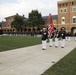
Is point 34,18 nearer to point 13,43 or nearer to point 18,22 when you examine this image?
point 18,22

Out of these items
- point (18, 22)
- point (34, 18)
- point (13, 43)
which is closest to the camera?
point (13, 43)

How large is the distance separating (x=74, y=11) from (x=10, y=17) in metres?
43.8

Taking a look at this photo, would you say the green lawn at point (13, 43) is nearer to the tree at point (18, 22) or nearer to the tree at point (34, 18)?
the tree at point (34, 18)

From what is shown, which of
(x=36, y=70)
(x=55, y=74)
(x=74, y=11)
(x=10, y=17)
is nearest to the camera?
(x=55, y=74)

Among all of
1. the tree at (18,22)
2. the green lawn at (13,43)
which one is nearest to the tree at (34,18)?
the tree at (18,22)

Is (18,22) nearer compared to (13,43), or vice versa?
(13,43)

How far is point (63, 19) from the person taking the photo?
278 feet

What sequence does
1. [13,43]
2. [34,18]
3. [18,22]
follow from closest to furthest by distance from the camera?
[13,43]
[34,18]
[18,22]

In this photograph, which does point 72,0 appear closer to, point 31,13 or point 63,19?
point 63,19

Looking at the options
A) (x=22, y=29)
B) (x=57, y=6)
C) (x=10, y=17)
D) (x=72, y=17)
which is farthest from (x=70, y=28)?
(x=10, y=17)

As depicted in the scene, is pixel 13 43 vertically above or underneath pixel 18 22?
underneath

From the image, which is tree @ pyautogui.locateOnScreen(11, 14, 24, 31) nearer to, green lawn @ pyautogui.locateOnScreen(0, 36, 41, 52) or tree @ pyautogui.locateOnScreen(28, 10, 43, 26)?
tree @ pyautogui.locateOnScreen(28, 10, 43, 26)

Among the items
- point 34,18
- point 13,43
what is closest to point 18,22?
point 34,18

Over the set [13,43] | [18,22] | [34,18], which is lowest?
[13,43]
